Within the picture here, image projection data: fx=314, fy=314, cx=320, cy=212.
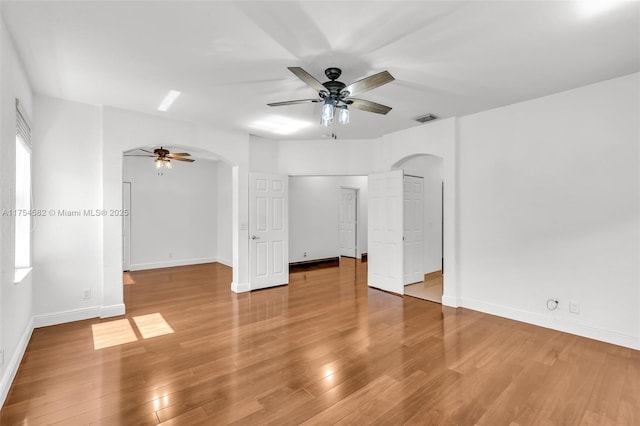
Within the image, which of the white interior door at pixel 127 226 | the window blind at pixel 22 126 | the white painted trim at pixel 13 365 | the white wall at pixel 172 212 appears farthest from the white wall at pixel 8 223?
the white wall at pixel 172 212

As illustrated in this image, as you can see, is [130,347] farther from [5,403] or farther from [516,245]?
[516,245]

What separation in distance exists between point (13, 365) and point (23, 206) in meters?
1.78

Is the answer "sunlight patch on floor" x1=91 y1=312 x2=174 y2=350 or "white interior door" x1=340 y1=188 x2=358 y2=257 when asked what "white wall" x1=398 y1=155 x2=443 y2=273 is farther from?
"sunlight patch on floor" x1=91 y1=312 x2=174 y2=350

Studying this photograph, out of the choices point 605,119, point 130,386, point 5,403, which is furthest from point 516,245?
point 5,403

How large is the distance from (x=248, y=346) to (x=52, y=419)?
158 centimetres

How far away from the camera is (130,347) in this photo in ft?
10.7

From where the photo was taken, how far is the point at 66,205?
3988 mm

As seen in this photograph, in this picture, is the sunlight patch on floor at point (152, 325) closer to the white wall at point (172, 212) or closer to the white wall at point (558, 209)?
the white wall at point (172, 212)

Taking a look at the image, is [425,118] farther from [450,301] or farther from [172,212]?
[172,212]

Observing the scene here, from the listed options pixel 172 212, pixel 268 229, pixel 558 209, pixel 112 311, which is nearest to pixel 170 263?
pixel 172 212

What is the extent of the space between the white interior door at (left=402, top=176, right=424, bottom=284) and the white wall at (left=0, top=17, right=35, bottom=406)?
5.10 metres

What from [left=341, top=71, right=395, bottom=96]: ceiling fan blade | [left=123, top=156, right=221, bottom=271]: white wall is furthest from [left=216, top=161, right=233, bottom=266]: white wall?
[left=341, top=71, right=395, bottom=96]: ceiling fan blade

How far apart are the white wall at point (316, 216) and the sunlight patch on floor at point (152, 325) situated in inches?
162

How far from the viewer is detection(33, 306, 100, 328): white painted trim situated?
382 cm
